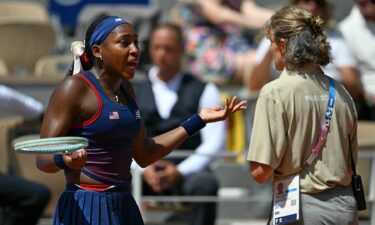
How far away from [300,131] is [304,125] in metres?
0.03

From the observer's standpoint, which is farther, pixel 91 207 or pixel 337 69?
pixel 337 69

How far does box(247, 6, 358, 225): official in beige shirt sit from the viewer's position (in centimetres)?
480

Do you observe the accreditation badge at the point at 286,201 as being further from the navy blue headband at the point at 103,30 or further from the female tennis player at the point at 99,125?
the navy blue headband at the point at 103,30

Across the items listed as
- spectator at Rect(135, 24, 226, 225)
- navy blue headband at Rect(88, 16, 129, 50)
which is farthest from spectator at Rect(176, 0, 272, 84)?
navy blue headband at Rect(88, 16, 129, 50)

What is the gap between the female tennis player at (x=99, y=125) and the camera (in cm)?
467

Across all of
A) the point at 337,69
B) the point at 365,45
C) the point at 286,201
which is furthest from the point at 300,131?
the point at 365,45

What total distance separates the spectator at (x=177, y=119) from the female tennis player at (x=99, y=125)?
268cm

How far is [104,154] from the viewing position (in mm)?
4734

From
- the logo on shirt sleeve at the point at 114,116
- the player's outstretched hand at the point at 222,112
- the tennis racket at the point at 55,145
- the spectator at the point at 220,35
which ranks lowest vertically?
the tennis racket at the point at 55,145

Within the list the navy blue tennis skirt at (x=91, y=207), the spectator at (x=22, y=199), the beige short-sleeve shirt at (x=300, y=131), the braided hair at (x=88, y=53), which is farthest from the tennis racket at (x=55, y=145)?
the spectator at (x=22, y=199)

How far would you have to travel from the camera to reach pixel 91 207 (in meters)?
4.73

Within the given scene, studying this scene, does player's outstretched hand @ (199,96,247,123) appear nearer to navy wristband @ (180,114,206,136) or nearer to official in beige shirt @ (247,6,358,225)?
navy wristband @ (180,114,206,136)

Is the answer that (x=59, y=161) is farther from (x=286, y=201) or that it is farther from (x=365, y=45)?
(x=365, y=45)

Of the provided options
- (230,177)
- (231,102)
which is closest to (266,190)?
(230,177)
